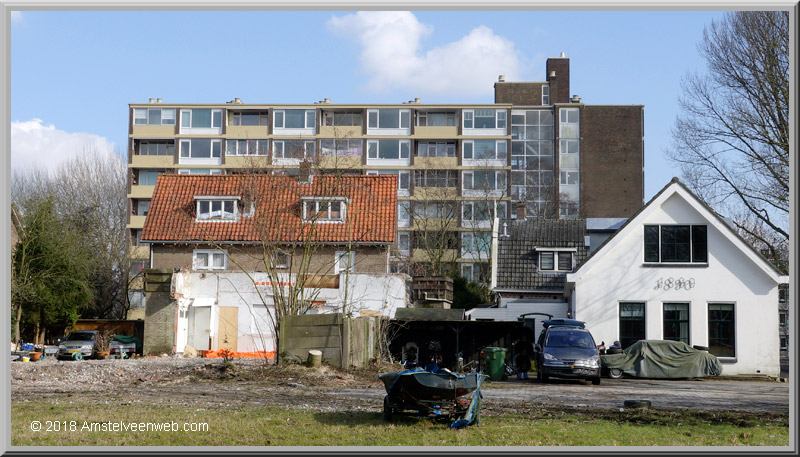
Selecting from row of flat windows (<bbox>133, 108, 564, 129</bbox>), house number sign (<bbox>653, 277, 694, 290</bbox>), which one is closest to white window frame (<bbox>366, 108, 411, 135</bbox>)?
row of flat windows (<bbox>133, 108, 564, 129</bbox>)

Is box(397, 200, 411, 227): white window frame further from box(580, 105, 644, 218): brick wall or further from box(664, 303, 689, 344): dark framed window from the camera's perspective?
box(664, 303, 689, 344): dark framed window

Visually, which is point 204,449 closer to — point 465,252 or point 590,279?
point 590,279

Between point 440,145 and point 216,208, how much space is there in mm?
36168

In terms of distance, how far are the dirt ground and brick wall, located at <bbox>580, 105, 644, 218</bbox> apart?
1993 inches

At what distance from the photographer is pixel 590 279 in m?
32.7

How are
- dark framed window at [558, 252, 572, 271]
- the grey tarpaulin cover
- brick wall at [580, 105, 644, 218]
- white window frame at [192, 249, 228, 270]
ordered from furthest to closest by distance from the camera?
brick wall at [580, 105, 644, 218] → white window frame at [192, 249, 228, 270] → dark framed window at [558, 252, 572, 271] → the grey tarpaulin cover

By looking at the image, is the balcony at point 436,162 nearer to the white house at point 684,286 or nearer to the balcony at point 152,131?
the balcony at point 152,131

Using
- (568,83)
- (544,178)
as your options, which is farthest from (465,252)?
(568,83)

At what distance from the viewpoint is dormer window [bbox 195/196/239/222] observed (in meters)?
42.5

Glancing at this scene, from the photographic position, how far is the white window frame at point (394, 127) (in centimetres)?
7619

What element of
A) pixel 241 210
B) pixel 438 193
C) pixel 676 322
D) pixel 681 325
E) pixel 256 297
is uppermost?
pixel 438 193

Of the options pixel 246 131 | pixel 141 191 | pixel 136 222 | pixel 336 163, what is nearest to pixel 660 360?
pixel 336 163

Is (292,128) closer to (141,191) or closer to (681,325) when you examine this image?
(141,191)

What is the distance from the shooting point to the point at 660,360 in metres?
29.4
